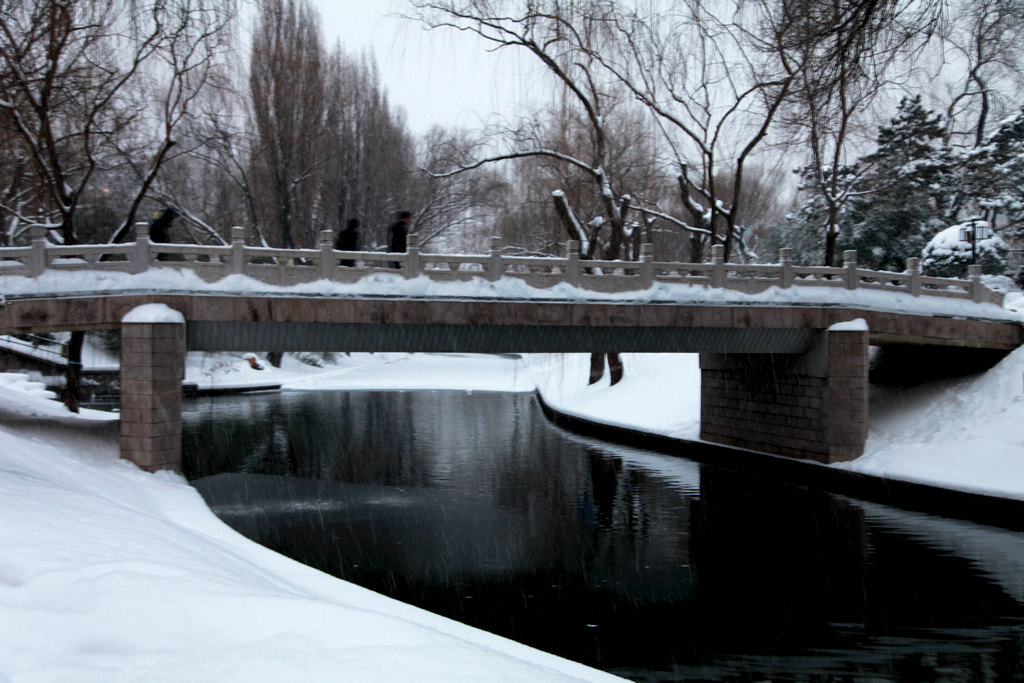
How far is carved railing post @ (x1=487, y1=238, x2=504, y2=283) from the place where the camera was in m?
14.5

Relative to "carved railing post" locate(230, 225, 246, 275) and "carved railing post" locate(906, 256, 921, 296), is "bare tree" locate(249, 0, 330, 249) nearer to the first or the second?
"carved railing post" locate(230, 225, 246, 275)

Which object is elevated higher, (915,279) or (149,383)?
(915,279)

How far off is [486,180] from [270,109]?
8369 millimetres

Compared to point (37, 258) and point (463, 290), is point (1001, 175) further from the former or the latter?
point (37, 258)

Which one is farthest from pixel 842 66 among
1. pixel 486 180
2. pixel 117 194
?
pixel 117 194

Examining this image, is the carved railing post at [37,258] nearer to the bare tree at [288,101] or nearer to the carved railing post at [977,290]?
the bare tree at [288,101]

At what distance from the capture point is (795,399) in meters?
17.0

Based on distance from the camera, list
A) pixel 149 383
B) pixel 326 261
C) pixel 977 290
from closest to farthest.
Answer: pixel 149 383 → pixel 326 261 → pixel 977 290

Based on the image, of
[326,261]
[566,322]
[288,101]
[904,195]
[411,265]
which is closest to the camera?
[326,261]

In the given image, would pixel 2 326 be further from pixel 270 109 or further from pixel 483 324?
pixel 270 109

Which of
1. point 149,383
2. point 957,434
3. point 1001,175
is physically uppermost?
point 1001,175

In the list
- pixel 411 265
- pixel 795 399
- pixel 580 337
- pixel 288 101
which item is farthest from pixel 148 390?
pixel 288 101

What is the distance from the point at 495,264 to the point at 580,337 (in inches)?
94.4

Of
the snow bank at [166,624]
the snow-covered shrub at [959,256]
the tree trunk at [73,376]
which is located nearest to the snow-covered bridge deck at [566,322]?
the tree trunk at [73,376]
